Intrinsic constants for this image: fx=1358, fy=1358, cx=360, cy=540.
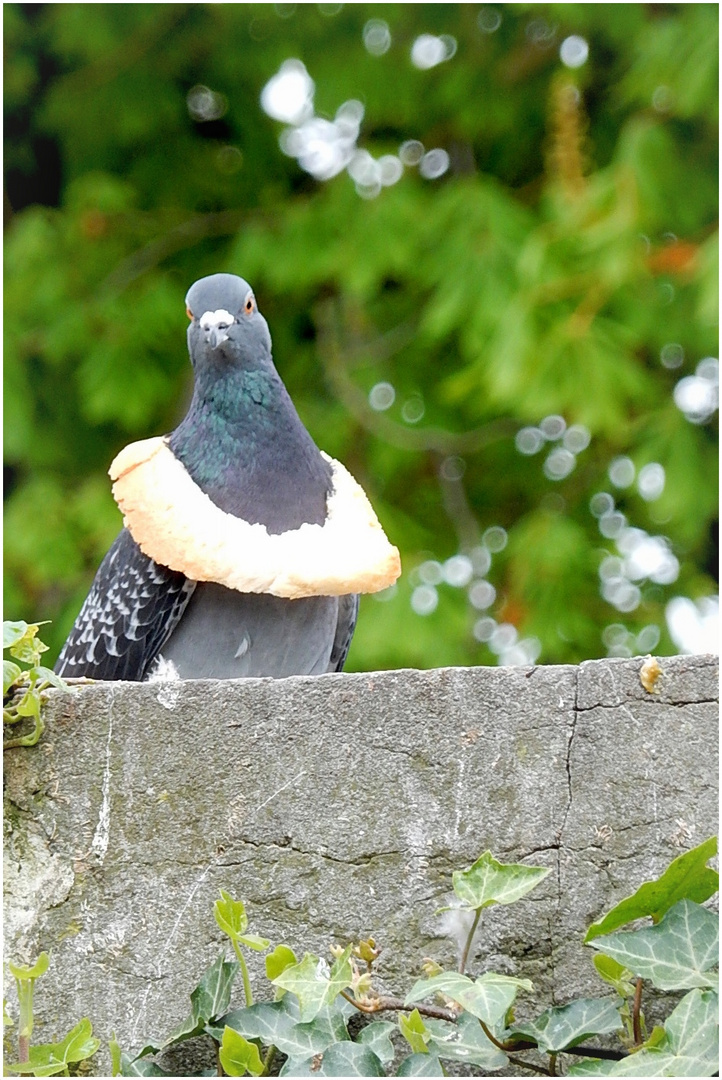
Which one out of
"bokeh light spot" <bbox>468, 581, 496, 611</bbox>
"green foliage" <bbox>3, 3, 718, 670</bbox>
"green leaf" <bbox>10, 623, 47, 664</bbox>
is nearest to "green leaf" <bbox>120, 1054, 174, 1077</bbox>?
"green leaf" <bbox>10, 623, 47, 664</bbox>

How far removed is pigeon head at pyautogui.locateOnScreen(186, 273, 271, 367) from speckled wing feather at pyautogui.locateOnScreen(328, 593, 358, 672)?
74 centimetres

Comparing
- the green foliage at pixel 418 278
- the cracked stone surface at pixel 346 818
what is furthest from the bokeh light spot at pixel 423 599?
the cracked stone surface at pixel 346 818

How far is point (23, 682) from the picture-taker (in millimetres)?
2627

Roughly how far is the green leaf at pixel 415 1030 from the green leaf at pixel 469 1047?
0.02 m

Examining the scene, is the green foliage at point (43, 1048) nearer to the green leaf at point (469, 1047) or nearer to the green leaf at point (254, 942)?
the green leaf at point (254, 942)

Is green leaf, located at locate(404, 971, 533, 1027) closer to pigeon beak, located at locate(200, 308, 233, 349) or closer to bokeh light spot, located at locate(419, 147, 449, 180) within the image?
pigeon beak, located at locate(200, 308, 233, 349)

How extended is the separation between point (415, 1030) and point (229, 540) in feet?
4.33

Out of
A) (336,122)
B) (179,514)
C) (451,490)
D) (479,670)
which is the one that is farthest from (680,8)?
(479,670)

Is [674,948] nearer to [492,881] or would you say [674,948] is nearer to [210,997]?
[492,881]

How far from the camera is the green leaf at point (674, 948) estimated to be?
87.8 inches

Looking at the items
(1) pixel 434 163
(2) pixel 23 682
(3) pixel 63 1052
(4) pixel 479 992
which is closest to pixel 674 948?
(4) pixel 479 992

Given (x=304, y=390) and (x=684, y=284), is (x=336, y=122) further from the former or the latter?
(x=684, y=284)

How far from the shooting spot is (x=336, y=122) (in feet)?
26.3

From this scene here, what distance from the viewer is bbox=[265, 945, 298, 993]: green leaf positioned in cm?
229
